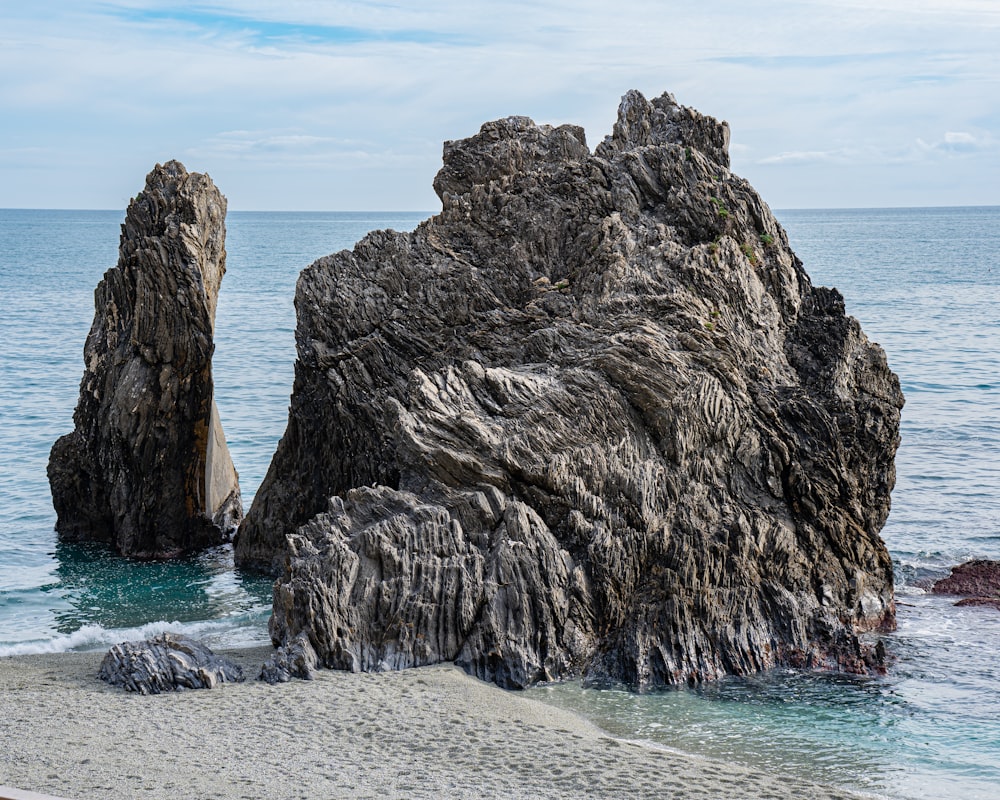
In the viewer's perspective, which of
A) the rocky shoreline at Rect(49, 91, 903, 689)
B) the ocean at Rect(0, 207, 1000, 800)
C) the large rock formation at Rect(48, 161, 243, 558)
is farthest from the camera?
the large rock formation at Rect(48, 161, 243, 558)

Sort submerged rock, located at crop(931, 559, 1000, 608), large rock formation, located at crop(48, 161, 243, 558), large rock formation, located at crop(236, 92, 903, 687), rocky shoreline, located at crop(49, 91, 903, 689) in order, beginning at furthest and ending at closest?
1. large rock formation, located at crop(48, 161, 243, 558)
2. submerged rock, located at crop(931, 559, 1000, 608)
3. rocky shoreline, located at crop(49, 91, 903, 689)
4. large rock formation, located at crop(236, 92, 903, 687)

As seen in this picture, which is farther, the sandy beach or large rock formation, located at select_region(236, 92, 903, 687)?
large rock formation, located at select_region(236, 92, 903, 687)

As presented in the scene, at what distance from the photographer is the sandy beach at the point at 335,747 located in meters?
12.0

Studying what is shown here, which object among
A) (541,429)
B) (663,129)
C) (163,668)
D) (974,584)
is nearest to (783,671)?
(541,429)

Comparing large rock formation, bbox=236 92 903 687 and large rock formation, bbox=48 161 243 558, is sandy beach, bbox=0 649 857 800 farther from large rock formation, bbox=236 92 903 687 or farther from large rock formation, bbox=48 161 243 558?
large rock formation, bbox=48 161 243 558

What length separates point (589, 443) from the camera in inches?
698

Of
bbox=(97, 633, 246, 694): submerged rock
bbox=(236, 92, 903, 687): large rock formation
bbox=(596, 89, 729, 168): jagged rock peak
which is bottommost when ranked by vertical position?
bbox=(97, 633, 246, 694): submerged rock

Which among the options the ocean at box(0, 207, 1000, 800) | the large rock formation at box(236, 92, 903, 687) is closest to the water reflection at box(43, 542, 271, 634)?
the ocean at box(0, 207, 1000, 800)

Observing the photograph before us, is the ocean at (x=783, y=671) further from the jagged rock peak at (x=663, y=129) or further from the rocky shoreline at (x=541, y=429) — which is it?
the jagged rock peak at (x=663, y=129)

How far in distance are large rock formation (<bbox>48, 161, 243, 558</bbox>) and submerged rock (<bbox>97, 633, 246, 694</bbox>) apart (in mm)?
8685

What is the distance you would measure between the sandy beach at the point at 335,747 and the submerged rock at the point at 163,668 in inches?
9.8

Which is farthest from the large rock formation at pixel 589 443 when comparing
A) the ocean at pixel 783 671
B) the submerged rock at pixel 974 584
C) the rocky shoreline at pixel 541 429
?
the submerged rock at pixel 974 584

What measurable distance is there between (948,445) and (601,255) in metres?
19.1

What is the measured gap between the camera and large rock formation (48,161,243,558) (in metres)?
23.5
